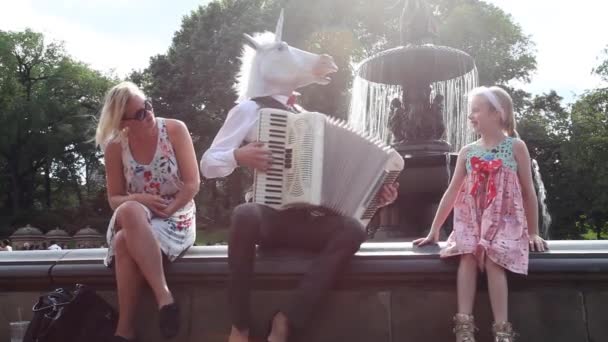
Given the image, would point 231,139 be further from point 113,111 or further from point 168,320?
point 168,320

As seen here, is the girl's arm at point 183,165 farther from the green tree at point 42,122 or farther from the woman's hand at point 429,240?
the green tree at point 42,122

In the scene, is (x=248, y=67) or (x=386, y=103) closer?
(x=248, y=67)

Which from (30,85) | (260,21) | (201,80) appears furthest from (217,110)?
(30,85)

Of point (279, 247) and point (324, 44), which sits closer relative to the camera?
point (279, 247)

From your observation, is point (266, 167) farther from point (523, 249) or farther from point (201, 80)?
point (201, 80)

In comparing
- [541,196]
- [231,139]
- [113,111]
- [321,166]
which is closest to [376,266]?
[321,166]

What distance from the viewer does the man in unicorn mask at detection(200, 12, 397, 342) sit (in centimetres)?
321

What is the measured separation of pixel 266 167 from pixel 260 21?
22.4 metres

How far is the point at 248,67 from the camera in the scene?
417 cm

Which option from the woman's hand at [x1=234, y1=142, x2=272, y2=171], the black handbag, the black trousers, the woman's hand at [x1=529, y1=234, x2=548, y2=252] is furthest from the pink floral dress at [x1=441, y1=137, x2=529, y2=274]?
the black handbag

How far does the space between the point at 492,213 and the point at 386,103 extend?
27.0 feet

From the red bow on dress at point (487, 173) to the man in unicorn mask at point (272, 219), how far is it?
49 cm

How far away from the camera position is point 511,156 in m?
3.63

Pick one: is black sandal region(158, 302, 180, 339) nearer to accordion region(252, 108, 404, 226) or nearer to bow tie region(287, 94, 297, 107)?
accordion region(252, 108, 404, 226)
